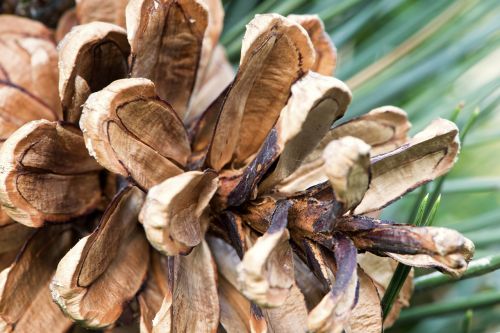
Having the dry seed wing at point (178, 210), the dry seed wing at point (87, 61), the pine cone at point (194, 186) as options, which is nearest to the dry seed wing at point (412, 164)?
the pine cone at point (194, 186)

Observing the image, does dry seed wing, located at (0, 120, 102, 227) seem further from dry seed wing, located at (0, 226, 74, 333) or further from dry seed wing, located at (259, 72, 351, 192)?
dry seed wing, located at (259, 72, 351, 192)

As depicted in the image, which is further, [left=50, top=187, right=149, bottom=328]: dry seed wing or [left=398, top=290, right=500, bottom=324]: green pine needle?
[left=398, top=290, right=500, bottom=324]: green pine needle

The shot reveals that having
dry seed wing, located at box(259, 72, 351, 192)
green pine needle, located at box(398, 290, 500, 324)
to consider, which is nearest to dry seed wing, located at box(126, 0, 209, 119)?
dry seed wing, located at box(259, 72, 351, 192)

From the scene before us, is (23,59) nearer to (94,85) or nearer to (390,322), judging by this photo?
(94,85)

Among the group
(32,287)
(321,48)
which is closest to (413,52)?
(321,48)

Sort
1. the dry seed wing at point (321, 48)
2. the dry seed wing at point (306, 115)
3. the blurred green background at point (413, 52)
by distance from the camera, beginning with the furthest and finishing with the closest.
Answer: the blurred green background at point (413, 52) < the dry seed wing at point (321, 48) < the dry seed wing at point (306, 115)

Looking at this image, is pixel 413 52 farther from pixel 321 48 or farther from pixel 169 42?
pixel 169 42

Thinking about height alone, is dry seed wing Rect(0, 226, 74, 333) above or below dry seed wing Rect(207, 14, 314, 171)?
below

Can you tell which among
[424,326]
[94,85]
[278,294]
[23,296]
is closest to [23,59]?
[94,85]

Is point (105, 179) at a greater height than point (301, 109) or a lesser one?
lesser

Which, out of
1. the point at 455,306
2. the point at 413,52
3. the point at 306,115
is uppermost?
the point at 306,115

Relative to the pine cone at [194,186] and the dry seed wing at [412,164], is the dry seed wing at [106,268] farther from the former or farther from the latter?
the dry seed wing at [412,164]
